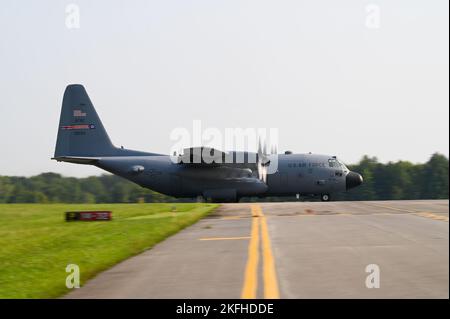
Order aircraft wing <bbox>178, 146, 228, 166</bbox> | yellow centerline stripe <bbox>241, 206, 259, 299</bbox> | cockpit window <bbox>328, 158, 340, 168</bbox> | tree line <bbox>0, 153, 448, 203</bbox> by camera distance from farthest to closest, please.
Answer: tree line <bbox>0, 153, 448, 203</bbox> < cockpit window <bbox>328, 158, 340, 168</bbox> < aircraft wing <bbox>178, 146, 228, 166</bbox> < yellow centerline stripe <bbox>241, 206, 259, 299</bbox>

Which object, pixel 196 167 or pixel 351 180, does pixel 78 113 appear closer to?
pixel 196 167

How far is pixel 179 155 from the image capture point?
43.6 meters

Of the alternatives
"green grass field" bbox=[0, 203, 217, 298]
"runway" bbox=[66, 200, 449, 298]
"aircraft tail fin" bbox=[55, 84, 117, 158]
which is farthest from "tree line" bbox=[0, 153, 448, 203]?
"runway" bbox=[66, 200, 449, 298]

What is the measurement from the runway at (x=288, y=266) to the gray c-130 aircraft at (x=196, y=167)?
84.8 ft

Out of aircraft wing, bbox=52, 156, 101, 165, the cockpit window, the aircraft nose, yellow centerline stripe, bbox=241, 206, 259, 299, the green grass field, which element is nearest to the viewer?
yellow centerline stripe, bbox=241, 206, 259, 299

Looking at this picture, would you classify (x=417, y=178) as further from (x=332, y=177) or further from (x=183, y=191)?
(x=183, y=191)

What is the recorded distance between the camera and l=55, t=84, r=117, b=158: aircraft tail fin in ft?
151

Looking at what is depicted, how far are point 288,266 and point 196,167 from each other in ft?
110

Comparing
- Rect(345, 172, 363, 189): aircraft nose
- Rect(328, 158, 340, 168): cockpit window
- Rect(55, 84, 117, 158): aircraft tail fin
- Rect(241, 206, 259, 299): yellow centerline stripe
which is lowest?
Rect(241, 206, 259, 299): yellow centerline stripe

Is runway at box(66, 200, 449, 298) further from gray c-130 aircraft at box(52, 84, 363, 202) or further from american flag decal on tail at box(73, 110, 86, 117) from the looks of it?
american flag decal on tail at box(73, 110, 86, 117)

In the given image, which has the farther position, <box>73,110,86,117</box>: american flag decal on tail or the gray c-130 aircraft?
<box>73,110,86,117</box>: american flag decal on tail

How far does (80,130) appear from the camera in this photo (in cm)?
4609

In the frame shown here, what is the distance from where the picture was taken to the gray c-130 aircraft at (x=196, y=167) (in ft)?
145

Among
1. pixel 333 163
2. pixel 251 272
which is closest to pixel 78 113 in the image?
pixel 333 163
